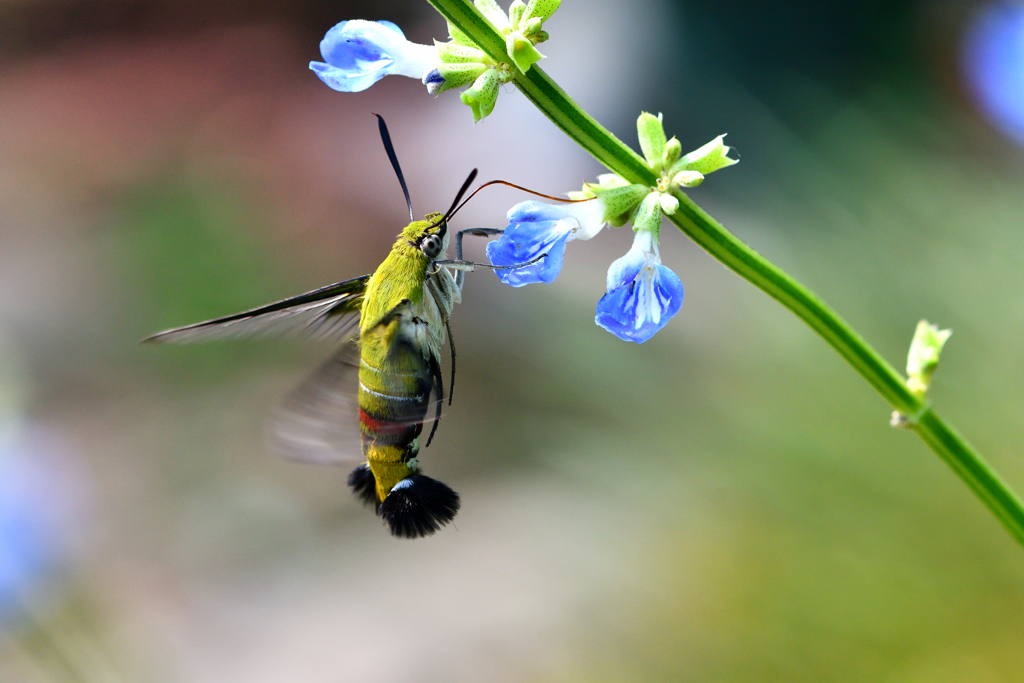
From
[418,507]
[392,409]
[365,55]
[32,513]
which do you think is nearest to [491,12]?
[365,55]

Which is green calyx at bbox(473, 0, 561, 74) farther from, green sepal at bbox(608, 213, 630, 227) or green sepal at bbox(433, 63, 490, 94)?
green sepal at bbox(608, 213, 630, 227)

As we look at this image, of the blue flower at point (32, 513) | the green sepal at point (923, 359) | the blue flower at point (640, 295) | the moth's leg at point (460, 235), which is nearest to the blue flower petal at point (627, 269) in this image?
the blue flower at point (640, 295)

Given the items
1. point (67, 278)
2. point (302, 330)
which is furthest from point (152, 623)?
point (302, 330)

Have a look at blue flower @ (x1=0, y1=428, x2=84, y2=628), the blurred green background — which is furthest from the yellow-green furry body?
blue flower @ (x1=0, y1=428, x2=84, y2=628)

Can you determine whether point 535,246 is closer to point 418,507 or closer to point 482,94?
point 482,94

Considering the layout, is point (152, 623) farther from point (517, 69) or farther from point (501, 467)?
point (517, 69)
